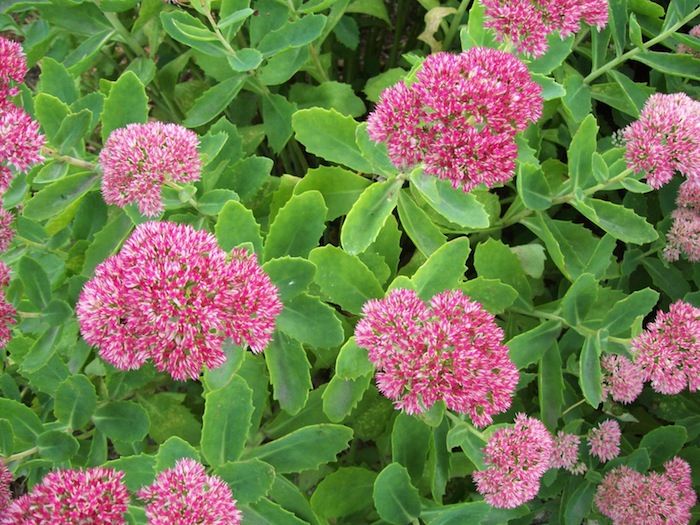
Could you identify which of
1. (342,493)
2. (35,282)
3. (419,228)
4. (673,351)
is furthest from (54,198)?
(673,351)

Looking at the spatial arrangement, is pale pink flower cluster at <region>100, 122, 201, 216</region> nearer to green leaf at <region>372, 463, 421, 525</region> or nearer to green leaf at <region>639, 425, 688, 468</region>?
green leaf at <region>372, 463, 421, 525</region>

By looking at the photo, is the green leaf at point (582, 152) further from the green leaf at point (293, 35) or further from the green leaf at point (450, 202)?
the green leaf at point (293, 35)

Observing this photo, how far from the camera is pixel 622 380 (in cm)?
141

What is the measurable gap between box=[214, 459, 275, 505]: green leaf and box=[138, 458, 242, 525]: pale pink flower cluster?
0.07 meters

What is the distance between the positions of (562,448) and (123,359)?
0.93 metres

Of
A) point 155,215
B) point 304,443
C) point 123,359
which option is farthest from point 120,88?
point 304,443

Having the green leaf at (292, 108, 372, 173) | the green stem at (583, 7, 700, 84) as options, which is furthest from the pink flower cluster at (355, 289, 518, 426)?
the green stem at (583, 7, 700, 84)

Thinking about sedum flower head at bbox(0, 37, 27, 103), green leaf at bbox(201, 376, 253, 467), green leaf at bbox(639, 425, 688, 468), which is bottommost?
green leaf at bbox(639, 425, 688, 468)

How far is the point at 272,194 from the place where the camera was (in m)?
1.62

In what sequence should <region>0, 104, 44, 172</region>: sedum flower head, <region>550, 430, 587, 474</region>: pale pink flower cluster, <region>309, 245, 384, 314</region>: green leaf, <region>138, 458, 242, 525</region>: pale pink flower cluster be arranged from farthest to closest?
<region>550, 430, 587, 474</region>: pale pink flower cluster → <region>309, 245, 384, 314</region>: green leaf → <region>0, 104, 44, 172</region>: sedum flower head → <region>138, 458, 242, 525</region>: pale pink flower cluster

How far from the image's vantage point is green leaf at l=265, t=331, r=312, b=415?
1219 mm

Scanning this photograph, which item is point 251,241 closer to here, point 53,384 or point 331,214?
point 331,214

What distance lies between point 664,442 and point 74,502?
1.19 meters

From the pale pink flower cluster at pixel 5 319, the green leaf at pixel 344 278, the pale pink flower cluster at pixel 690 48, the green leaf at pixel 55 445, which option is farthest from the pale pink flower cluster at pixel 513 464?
the pale pink flower cluster at pixel 690 48
